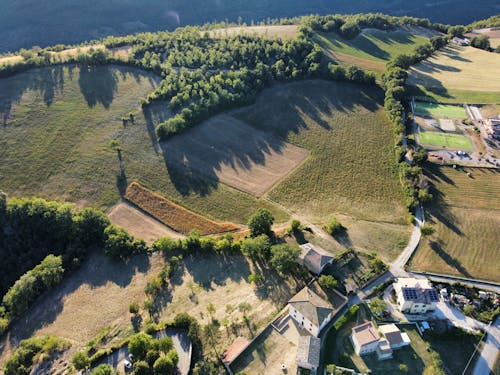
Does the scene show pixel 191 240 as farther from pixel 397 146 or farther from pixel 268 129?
pixel 397 146

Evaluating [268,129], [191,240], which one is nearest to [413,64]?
[268,129]

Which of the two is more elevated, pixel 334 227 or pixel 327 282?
pixel 334 227

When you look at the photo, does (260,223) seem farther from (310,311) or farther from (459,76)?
(459,76)

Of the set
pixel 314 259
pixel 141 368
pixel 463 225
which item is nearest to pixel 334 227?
pixel 314 259

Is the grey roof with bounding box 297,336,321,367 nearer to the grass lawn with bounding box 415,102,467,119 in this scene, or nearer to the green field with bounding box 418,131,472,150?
the green field with bounding box 418,131,472,150

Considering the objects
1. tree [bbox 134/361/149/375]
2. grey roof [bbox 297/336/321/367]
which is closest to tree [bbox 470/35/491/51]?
grey roof [bbox 297/336/321/367]

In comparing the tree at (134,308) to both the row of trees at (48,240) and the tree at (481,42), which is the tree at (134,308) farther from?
the tree at (481,42)

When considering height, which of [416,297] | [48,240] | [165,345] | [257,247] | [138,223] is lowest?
[48,240]
